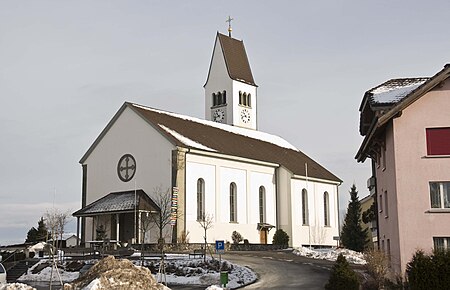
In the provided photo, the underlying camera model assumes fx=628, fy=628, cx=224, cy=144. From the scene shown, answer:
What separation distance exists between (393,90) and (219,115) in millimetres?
45687

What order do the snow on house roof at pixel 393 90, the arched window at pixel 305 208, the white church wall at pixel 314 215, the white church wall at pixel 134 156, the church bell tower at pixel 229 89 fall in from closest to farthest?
the snow on house roof at pixel 393 90 < the white church wall at pixel 134 156 < the white church wall at pixel 314 215 < the arched window at pixel 305 208 < the church bell tower at pixel 229 89

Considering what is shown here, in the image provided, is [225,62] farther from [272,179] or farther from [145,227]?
[145,227]

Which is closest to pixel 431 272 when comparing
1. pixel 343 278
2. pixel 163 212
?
pixel 343 278

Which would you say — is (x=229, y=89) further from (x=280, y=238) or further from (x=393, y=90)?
Answer: (x=393, y=90)

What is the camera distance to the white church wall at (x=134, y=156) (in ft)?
164

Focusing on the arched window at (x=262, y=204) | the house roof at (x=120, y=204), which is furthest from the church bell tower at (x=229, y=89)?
the house roof at (x=120, y=204)

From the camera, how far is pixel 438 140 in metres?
24.8

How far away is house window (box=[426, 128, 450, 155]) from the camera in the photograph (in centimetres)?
2461

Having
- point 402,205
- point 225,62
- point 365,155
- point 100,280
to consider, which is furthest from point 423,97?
point 225,62

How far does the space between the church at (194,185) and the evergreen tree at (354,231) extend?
9.02 ft

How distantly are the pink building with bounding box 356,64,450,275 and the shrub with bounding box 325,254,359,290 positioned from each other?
342 cm

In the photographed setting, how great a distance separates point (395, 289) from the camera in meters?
23.7

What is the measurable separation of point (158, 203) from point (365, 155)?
2155 cm

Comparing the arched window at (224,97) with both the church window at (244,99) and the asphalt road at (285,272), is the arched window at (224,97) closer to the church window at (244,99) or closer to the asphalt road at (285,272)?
the church window at (244,99)
